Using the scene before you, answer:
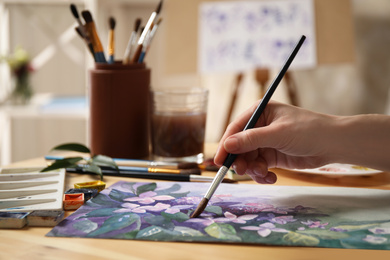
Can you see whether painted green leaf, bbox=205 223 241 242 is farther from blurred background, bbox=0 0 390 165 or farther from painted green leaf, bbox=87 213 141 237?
blurred background, bbox=0 0 390 165

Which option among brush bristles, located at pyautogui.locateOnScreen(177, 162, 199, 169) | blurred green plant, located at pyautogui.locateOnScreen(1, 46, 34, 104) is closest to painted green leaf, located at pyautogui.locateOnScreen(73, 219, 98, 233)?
brush bristles, located at pyautogui.locateOnScreen(177, 162, 199, 169)

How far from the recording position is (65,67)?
2867 mm

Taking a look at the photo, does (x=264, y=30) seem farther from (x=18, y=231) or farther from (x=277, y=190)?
(x=18, y=231)

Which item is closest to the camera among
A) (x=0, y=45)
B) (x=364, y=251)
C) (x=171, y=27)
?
(x=364, y=251)

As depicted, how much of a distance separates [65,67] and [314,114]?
2458mm

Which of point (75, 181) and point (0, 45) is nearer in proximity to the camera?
point (75, 181)

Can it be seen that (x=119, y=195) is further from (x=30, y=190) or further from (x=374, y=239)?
(x=374, y=239)

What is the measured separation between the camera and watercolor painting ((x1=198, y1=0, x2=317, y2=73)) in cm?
227

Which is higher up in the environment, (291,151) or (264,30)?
(264,30)

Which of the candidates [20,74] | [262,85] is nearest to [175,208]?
[262,85]

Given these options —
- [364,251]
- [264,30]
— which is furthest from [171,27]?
[364,251]

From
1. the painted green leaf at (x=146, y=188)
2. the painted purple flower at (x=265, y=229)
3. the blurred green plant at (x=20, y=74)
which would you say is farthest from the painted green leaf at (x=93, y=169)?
the blurred green plant at (x=20, y=74)

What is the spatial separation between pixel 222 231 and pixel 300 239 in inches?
3.5

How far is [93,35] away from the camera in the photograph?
953 millimetres
